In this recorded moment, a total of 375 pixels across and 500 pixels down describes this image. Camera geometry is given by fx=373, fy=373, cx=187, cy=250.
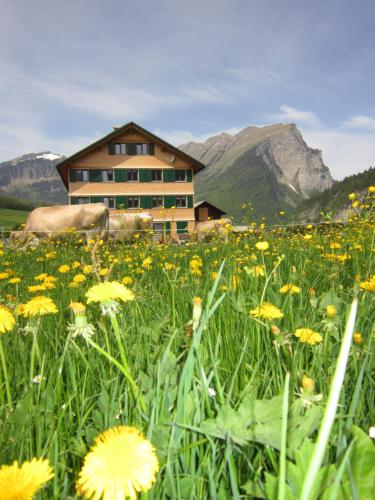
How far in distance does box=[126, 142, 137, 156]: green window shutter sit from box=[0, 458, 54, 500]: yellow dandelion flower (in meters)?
35.9

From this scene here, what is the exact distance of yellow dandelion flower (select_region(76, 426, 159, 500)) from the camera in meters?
0.45

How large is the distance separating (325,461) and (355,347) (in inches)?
17.7

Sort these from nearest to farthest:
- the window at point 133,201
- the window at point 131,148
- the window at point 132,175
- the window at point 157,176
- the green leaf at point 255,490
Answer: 1. the green leaf at point 255,490
2. the window at point 131,148
3. the window at point 132,175
4. the window at point 133,201
5. the window at point 157,176

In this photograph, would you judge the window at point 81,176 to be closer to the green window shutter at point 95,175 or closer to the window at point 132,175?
the green window shutter at point 95,175

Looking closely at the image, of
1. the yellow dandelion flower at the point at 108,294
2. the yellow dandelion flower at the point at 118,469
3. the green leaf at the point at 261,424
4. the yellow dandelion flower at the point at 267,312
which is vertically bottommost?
the green leaf at the point at 261,424

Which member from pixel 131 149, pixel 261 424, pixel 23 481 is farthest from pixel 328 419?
pixel 131 149

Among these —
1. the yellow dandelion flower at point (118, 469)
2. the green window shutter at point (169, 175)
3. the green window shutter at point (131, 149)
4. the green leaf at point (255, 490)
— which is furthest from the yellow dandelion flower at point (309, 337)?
the green window shutter at point (131, 149)

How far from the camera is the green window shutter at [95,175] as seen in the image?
33.8 m

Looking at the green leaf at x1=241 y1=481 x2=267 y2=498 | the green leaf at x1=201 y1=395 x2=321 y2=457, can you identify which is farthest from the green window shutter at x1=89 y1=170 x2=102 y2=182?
the green leaf at x1=241 y1=481 x2=267 y2=498

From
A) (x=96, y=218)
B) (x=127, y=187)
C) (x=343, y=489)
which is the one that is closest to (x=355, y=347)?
(x=343, y=489)

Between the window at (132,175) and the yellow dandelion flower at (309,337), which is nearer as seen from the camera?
the yellow dandelion flower at (309,337)

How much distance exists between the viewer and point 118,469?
46 cm

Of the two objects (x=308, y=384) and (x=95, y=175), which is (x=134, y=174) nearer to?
(x=95, y=175)

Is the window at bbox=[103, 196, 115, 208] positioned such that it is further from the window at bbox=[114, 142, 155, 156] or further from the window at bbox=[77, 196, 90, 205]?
the window at bbox=[114, 142, 155, 156]
